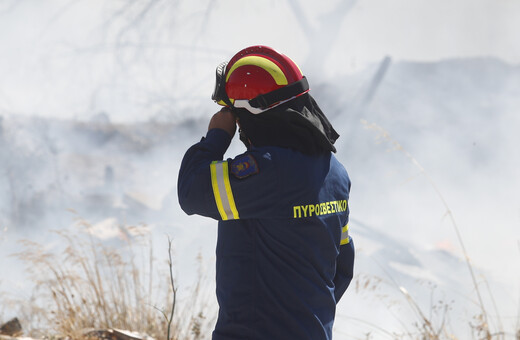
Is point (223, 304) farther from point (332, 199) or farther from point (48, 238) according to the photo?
point (48, 238)

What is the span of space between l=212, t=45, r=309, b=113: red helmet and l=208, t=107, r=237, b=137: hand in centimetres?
3

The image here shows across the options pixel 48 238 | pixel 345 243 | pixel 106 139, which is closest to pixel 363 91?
pixel 106 139

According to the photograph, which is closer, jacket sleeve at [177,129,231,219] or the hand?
jacket sleeve at [177,129,231,219]

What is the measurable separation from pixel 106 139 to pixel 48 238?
7.12 feet

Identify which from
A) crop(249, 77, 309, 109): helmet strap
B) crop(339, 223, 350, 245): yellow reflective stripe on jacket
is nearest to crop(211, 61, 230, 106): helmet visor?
crop(249, 77, 309, 109): helmet strap

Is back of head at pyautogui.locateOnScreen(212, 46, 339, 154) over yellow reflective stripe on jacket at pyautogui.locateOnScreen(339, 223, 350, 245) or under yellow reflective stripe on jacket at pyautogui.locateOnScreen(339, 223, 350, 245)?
over

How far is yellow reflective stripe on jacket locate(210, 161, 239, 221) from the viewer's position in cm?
117

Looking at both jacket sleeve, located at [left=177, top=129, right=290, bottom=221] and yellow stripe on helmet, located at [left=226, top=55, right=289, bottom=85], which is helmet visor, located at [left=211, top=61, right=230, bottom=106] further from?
jacket sleeve, located at [left=177, top=129, right=290, bottom=221]

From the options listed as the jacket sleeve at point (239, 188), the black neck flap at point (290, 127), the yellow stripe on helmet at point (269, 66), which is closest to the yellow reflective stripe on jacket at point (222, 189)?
the jacket sleeve at point (239, 188)

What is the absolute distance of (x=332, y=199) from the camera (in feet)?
4.25

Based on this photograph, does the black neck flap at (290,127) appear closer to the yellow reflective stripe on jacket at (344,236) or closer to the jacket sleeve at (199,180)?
the jacket sleeve at (199,180)

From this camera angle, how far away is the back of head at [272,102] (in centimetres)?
125

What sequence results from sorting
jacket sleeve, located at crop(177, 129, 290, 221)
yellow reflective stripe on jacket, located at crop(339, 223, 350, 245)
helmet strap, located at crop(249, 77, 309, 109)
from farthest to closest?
yellow reflective stripe on jacket, located at crop(339, 223, 350, 245) < helmet strap, located at crop(249, 77, 309, 109) < jacket sleeve, located at crop(177, 129, 290, 221)

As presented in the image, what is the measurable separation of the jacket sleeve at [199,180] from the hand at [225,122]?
0.20ft
